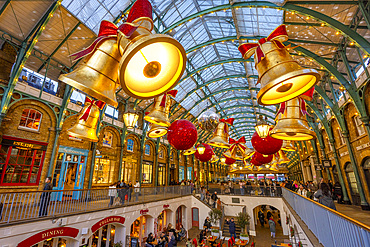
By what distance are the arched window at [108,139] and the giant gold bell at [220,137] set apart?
12.2m

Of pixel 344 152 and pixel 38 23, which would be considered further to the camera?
pixel 344 152

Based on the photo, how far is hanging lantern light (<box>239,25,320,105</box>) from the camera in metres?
1.63

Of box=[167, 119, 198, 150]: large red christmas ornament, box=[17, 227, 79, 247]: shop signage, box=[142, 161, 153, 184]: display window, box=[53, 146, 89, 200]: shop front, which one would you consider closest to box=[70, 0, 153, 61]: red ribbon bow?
box=[167, 119, 198, 150]: large red christmas ornament

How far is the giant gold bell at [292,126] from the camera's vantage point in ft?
9.25

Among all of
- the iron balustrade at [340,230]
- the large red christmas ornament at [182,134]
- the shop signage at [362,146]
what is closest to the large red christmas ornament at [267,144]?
the iron balustrade at [340,230]

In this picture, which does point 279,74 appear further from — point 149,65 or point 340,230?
point 340,230

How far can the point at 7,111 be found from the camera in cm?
993

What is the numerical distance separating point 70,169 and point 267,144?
518 inches

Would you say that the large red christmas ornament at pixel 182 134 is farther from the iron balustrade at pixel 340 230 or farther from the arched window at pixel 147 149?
the arched window at pixel 147 149

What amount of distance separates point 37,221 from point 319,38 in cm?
1660

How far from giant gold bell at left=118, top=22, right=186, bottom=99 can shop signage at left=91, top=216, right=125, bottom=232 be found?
10.4 m

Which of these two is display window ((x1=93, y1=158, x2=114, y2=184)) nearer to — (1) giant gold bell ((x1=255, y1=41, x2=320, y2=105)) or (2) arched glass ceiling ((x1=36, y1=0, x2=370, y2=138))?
(2) arched glass ceiling ((x1=36, y1=0, x2=370, y2=138))

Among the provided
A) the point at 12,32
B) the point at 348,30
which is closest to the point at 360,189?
the point at 348,30

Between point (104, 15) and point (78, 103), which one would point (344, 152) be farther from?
point (78, 103)
